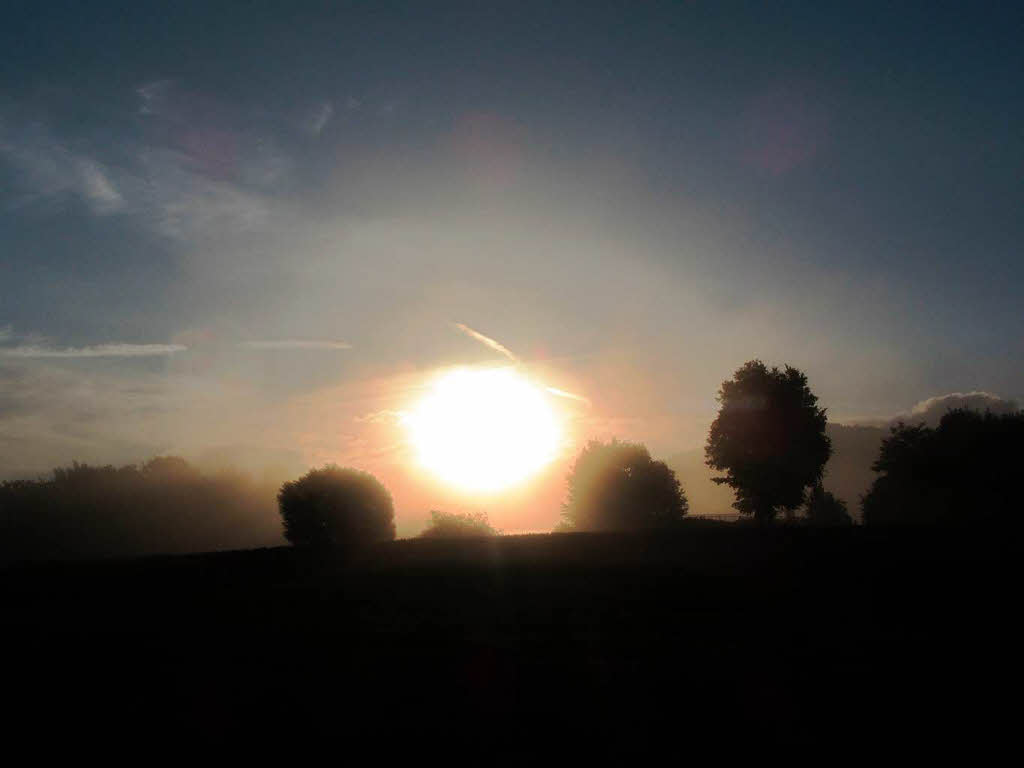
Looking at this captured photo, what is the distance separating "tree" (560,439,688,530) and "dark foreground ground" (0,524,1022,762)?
6309 centimetres

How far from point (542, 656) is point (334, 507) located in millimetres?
66710

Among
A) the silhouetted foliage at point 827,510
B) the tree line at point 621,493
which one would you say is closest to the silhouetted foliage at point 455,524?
the tree line at point 621,493

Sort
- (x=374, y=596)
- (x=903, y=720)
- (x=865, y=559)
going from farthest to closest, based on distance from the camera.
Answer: (x=865, y=559) < (x=374, y=596) < (x=903, y=720)

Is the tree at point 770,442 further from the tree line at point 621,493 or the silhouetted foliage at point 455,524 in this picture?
the silhouetted foliage at point 455,524

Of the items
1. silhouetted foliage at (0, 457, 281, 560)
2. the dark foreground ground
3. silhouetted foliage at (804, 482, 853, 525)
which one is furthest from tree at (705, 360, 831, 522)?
silhouetted foliage at (0, 457, 281, 560)

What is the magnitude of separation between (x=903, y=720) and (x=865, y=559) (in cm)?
1684

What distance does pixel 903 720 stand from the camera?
12617 millimetres

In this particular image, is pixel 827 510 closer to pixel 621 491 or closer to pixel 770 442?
pixel 621 491

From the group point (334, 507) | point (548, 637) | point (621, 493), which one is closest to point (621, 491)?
point (621, 493)

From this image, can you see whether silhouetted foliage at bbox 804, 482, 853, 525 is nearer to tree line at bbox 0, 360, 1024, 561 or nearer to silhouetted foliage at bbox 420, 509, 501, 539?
tree line at bbox 0, 360, 1024, 561

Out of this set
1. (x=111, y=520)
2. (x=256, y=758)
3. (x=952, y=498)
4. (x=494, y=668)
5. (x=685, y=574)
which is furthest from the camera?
(x=111, y=520)

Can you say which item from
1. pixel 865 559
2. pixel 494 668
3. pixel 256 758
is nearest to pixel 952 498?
pixel 865 559

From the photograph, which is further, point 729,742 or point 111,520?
point 111,520

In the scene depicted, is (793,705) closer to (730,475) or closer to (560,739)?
(560,739)
